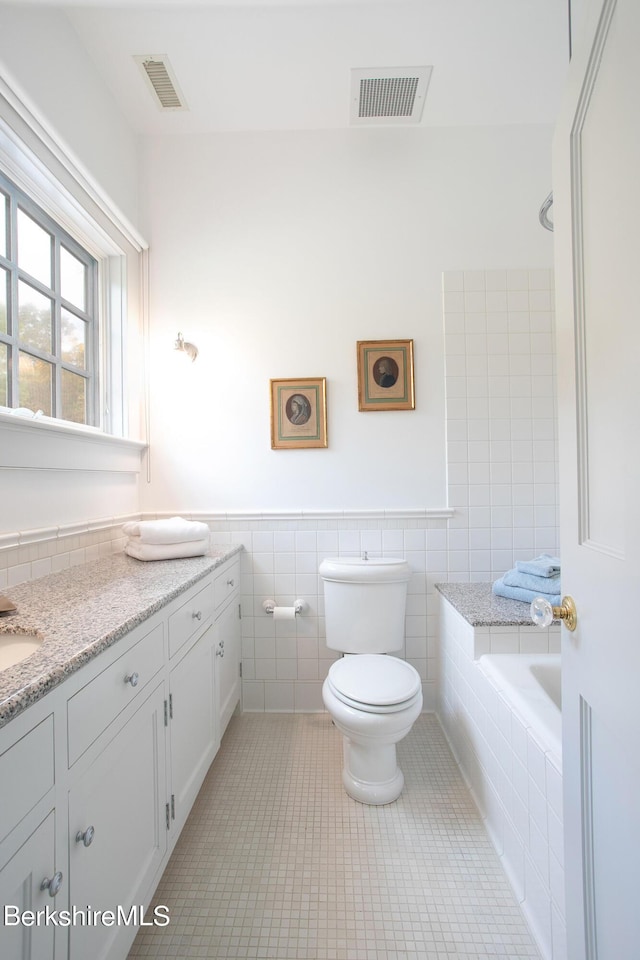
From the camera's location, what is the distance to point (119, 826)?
84 centimetres

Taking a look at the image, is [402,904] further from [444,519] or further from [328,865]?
[444,519]

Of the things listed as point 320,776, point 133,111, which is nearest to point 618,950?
point 320,776

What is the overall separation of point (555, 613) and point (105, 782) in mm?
925

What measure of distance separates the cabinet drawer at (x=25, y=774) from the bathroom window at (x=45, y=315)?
117cm

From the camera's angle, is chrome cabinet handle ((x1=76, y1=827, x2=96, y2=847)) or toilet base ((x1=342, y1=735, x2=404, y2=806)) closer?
chrome cabinet handle ((x1=76, y1=827, x2=96, y2=847))

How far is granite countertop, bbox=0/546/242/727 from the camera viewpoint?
61cm

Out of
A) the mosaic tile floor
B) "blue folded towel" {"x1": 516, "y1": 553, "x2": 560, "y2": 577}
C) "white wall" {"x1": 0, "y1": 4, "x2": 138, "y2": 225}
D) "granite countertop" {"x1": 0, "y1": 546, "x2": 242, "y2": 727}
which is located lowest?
the mosaic tile floor

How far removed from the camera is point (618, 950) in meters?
0.54

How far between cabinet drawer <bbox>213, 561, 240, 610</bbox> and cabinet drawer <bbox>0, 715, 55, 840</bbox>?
0.93 metres

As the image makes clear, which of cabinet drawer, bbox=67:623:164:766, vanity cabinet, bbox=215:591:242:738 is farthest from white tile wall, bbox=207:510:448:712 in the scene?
cabinet drawer, bbox=67:623:164:766

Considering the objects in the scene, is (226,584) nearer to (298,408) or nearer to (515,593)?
(298,408)

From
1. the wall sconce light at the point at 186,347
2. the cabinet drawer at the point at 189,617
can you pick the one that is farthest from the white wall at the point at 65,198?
the cabinet drawer at the point at 189,617

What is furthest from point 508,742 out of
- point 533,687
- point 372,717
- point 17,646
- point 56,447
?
point 56,447

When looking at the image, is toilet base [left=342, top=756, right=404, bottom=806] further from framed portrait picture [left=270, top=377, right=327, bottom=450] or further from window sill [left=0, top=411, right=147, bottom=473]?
window sill [left=0, top=411, right=147, bottom=473]
